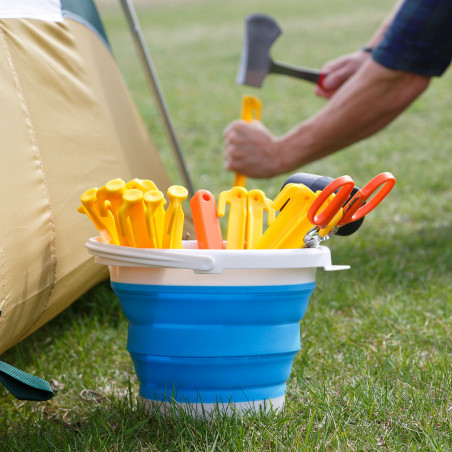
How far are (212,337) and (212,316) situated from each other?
4 centimetres

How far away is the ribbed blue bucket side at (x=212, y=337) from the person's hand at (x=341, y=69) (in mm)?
1404

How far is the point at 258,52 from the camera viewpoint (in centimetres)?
244

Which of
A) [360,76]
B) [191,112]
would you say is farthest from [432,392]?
[191,112]

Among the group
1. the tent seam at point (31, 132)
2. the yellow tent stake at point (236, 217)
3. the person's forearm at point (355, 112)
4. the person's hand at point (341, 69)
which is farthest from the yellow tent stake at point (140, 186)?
the person's hand at point (341, 69)

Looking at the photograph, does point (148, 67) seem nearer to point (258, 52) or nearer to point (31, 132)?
point (258, 52)

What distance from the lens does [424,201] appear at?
299cm

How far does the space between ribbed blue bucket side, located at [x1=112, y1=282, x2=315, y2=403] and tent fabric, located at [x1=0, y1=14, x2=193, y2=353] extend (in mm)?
232

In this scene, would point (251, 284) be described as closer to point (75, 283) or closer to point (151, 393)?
point (151, 393)

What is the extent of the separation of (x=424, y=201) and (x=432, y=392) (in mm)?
1780

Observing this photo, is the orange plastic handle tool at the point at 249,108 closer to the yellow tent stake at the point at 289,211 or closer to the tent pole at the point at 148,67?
the tent pole at the point at 148,67

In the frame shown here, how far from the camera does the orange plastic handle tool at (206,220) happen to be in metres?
1.32

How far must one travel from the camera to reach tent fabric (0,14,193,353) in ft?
4.36

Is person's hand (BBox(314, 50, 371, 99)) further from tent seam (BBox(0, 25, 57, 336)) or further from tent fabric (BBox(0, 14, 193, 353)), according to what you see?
tent seam (BBox(0, 25, 57, 336))

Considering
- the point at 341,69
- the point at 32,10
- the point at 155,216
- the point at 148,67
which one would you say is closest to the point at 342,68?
the point at 341,69
